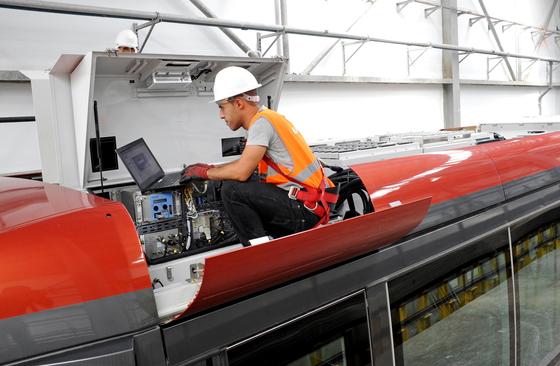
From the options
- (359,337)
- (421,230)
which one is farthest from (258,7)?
(359,337)

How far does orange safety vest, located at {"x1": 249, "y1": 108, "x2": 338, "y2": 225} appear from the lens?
1.99m

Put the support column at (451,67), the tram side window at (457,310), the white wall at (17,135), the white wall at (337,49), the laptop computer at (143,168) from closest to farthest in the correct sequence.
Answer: the tram side window at (457,310) < the laptop computer at (143,168) < the white wall at (17,135) < the white wall at (337,49) < the support column at (451,67)

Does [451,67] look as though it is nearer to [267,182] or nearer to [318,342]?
[267,182]

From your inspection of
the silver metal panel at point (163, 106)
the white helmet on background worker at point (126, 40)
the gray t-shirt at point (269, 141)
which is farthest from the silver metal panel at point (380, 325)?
the white helmet on background worker at point (126, 40)

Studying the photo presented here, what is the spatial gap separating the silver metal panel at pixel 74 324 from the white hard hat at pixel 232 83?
1.30 meters

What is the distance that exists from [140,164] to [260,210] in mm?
621

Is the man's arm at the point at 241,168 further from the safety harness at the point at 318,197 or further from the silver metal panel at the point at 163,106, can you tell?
the silver metal panel at the point at 163,106

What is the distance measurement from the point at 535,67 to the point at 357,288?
473 inches

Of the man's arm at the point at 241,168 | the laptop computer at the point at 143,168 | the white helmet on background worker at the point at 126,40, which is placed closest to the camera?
the man's arm at the point at 241,168

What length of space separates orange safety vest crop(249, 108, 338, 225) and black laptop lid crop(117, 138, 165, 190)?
52 cm

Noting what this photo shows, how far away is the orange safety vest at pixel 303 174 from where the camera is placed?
6.53 ft

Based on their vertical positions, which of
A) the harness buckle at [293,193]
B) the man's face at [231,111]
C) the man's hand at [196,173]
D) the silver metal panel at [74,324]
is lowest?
the silver metal panel at [74,324]

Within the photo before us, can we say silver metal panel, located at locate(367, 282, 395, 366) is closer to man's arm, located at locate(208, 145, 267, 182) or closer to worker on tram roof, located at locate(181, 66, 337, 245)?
worker on tram roof, located at locate(181, 66, 337, 245)

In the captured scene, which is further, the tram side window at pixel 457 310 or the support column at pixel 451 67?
the support column at pixel 451 67
